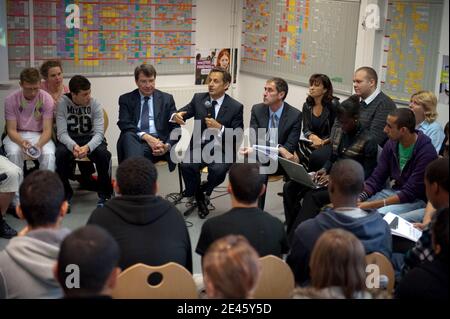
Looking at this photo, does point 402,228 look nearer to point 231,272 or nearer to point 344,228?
point 344,228

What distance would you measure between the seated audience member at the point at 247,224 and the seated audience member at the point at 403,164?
138cm

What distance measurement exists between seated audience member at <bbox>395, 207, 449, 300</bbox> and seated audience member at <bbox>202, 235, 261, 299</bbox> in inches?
25.2

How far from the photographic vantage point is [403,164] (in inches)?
161

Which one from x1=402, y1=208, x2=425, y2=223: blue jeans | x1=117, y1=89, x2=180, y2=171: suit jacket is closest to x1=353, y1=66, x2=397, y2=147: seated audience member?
x1=402, y1=208, x2=425, y2=223: blue jeans

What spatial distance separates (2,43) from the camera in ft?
18.8

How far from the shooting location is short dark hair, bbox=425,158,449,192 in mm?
2850

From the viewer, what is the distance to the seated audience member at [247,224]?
8.91 ft

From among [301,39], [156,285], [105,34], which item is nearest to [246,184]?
[156,285]

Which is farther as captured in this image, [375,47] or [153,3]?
[153,3]

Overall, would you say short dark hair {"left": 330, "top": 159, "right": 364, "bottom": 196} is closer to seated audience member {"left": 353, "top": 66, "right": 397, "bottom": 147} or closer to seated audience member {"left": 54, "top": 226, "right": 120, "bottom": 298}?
seated audience member {"left": 54, "top": 226, "right": 120, "bottom": 298}

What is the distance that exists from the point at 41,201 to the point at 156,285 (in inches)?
23.1

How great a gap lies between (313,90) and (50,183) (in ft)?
10.6

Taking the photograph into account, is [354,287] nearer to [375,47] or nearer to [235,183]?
[235,183]
